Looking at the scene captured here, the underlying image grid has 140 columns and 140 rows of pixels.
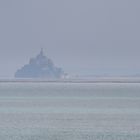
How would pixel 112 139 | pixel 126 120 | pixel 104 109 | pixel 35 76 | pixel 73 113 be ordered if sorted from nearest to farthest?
pixel 112 139 < pixel 126 120 < pixel 73 113 < pixel 104 109 < pixel 35 76

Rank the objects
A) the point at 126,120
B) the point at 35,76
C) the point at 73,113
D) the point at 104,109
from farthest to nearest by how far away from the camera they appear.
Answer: the point at 35,76 → the point at 104,109 → the point at 73,113 → the point at 126,120

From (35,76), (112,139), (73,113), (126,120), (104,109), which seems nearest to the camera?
(112,139)

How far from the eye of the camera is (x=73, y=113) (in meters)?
47.7

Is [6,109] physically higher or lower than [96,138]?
lower

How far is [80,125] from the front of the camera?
3881cm

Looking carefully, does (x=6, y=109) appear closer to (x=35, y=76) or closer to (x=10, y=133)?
(x=10, y=133)

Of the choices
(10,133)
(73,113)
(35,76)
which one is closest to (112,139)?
(10,133)

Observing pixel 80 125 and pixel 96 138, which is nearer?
pixel 96 138

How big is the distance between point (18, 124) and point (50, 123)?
1684 millimetres

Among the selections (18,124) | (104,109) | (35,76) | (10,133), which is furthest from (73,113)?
(35,76)

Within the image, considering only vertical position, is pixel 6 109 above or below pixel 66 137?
below

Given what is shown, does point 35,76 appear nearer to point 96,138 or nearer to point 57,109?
point 57,109

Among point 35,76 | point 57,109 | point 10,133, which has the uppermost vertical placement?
point 10,133

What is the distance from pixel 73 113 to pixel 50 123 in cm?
778
